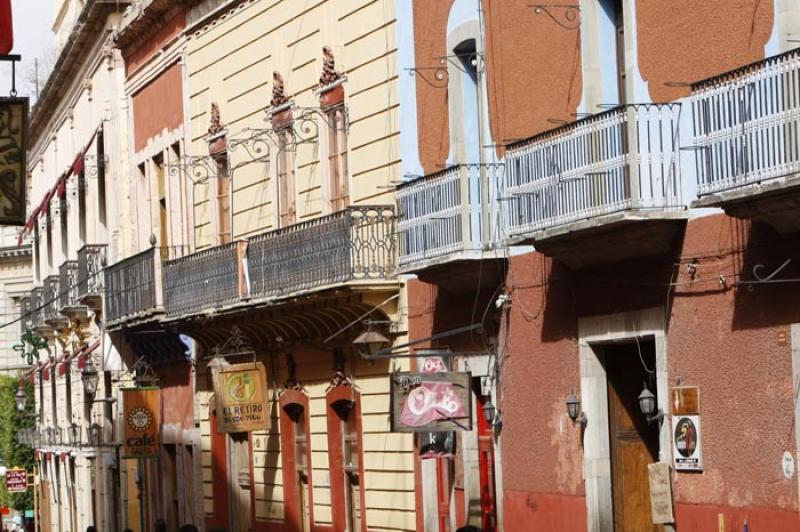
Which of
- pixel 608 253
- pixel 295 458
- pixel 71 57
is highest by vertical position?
pixel 71 57

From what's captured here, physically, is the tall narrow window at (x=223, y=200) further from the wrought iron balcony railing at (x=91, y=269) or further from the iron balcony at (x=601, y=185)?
the iron balcony at (x=601, y=185)

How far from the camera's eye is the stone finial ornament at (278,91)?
2580cm

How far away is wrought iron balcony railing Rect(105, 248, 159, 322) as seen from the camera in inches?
1201

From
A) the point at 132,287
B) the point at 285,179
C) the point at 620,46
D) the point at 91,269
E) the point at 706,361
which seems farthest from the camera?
the point at 91,269

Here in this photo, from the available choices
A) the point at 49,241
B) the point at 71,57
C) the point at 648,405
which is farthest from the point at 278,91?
the point at 49,241

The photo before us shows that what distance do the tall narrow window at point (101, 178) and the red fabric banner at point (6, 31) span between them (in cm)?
2217

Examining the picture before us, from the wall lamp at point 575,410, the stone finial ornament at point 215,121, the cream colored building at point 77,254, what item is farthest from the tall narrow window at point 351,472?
the cream colored building at point 77,254

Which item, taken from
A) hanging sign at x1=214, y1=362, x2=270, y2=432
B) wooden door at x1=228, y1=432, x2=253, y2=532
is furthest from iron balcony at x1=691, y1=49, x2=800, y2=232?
wooden door at x1=228, y1=432, x2=253, y2=532

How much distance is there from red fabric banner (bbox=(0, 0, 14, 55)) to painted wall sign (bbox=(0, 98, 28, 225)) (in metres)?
0.52

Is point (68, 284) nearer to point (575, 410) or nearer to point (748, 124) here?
point (575, 410)

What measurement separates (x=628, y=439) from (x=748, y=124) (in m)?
4.48

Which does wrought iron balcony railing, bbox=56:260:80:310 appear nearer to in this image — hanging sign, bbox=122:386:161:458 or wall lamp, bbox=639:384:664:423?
hanging sign, bbox=122:386:161:458

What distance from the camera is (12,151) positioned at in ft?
50.9

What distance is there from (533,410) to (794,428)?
476 centimetres
